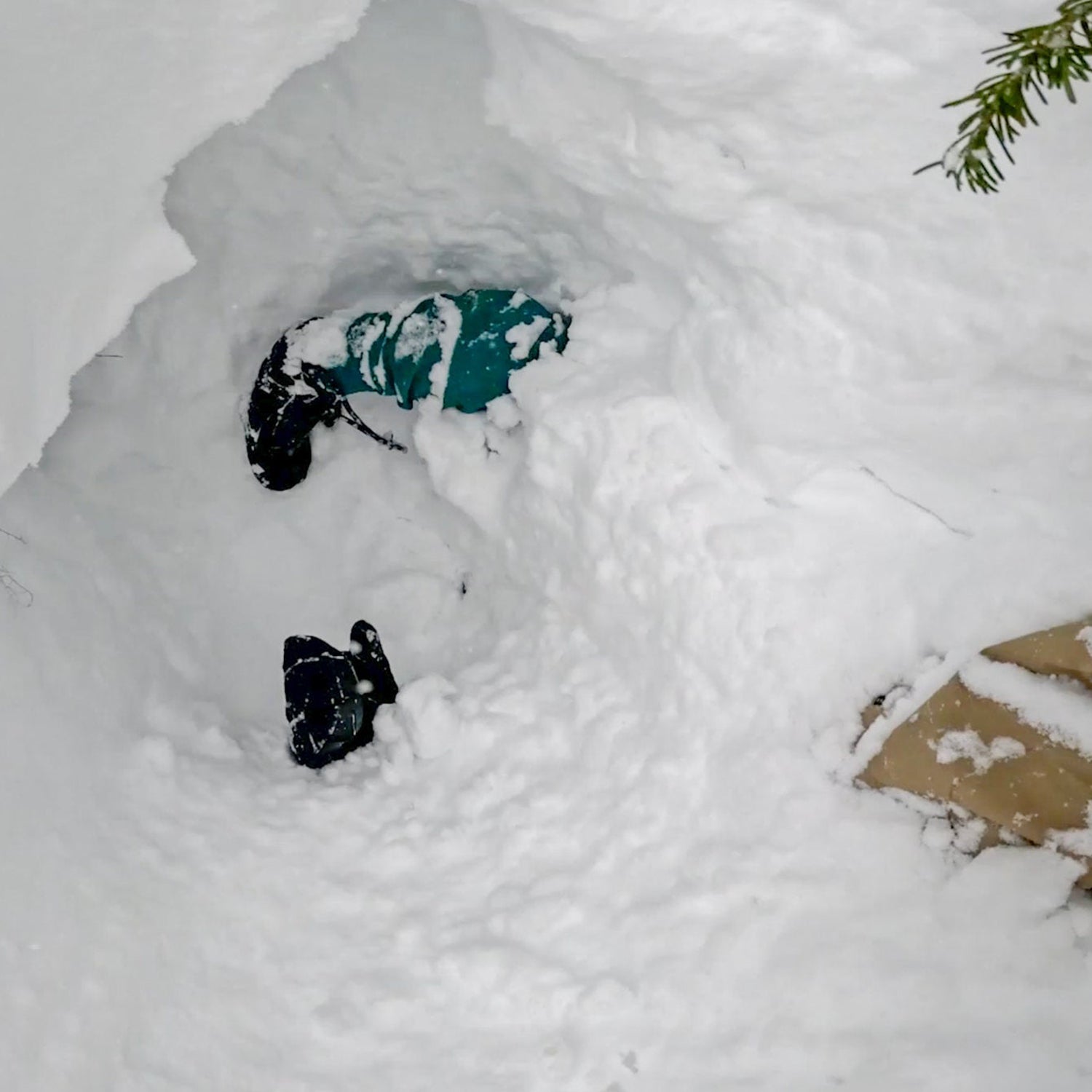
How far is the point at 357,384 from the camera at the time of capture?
2.60m

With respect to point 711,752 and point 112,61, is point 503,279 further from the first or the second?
point 711,752

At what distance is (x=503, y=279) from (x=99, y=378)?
1.08 m

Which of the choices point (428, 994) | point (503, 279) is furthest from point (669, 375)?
point (428, 994)

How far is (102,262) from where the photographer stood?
1569 mm

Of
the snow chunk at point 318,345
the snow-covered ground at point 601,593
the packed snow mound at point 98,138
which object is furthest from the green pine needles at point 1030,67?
the snow chunk at point 318,345

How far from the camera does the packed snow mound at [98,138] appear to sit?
1405 millimetres

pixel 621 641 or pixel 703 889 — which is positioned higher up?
pixel 621 641

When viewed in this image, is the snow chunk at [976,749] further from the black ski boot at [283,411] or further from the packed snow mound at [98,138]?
the black ski boot at [283,411]

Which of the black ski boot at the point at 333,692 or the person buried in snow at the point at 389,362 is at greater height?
the person buried in snow at the point at 389,362

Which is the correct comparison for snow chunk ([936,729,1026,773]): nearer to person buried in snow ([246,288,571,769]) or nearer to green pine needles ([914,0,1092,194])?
green pine needles ([914,0,1092,194])

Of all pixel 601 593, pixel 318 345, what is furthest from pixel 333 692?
pixel 318 345

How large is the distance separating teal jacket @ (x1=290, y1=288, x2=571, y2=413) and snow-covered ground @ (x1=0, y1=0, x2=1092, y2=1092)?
0.31 feet

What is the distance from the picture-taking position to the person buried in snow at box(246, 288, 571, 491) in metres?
2.36

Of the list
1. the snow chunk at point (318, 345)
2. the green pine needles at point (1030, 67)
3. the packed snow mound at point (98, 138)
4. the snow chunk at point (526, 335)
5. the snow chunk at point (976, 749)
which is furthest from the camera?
the snow chunk at point (318, 345)
